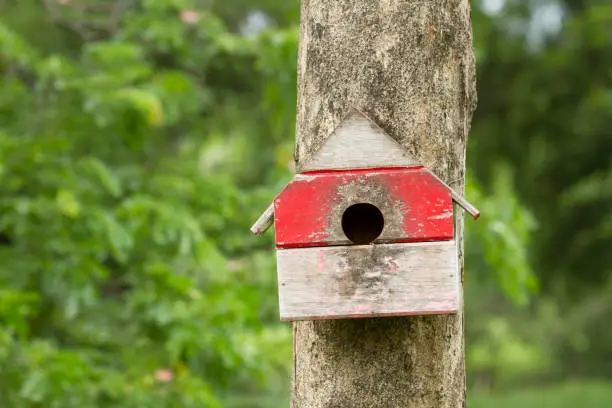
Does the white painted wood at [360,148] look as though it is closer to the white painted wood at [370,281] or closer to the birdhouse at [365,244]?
the birdhouse at [365,244]

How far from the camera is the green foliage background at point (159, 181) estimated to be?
192 inches

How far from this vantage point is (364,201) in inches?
97.8

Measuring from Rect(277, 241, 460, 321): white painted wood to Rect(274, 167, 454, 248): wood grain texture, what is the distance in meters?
0.03

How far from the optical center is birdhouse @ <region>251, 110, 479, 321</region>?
2.45 metres

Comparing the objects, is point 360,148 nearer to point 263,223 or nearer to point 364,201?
point 364,201

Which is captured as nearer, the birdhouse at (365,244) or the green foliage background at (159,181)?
the birdhouse at (365,244)

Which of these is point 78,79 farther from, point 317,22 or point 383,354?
point 383,354

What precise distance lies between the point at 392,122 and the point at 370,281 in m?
0.43

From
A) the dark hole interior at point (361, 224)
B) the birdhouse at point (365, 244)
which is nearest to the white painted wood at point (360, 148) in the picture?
the birdhouse at point (365, 244)

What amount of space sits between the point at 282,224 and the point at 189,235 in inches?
99.9

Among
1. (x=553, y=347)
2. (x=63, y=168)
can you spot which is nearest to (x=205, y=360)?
(x=63, y=168)

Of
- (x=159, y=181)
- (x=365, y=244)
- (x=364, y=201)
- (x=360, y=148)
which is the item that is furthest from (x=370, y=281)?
(x=159, y=181)

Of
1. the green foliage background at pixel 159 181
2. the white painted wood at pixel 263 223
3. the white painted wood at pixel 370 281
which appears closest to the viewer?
the white painted wood at pixel 370 281

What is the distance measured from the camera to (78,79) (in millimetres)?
5039
